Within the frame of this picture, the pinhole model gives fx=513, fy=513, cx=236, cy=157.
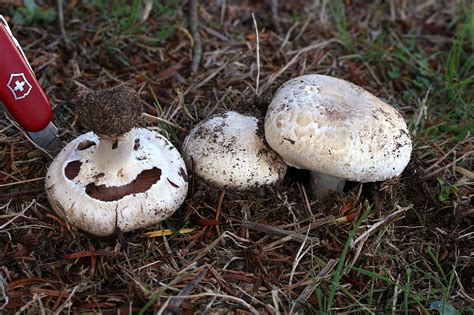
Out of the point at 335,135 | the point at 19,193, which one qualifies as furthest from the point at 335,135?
the point at 19,193

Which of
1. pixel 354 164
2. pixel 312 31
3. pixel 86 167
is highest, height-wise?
pixel 86 167

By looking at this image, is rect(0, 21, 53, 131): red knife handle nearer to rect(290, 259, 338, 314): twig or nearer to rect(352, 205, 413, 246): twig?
rect(290, 259, 338, 314): twig

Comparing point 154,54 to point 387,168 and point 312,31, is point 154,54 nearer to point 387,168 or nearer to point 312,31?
point 312,31

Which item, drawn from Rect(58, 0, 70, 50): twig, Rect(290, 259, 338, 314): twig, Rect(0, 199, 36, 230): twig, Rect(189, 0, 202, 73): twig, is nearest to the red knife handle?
Rect(0, 199, 36, 230): twig

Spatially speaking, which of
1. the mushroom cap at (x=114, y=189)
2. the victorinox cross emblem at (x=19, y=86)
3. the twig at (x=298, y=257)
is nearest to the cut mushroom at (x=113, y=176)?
the mushroom cap at (x=114, y=189)

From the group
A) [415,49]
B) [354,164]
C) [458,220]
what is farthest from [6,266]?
[415,49]
